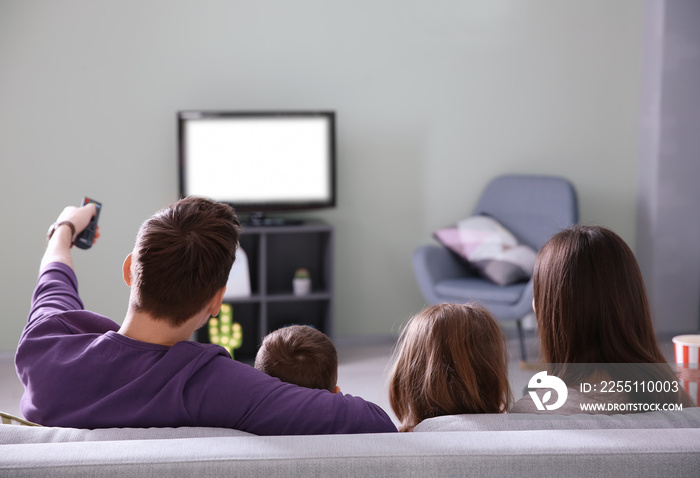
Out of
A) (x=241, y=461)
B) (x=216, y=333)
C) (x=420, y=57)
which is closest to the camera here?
(x=241, y=461)

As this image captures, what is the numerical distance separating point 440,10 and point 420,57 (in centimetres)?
30

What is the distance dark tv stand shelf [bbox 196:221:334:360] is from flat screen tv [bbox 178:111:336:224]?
19cm

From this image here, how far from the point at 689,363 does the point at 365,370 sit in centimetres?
250

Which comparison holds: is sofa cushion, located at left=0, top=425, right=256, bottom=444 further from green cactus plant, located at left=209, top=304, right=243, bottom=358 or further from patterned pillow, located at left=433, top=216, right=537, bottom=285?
patterned pillow, located at left=433, top=216, right=537, bottom=285

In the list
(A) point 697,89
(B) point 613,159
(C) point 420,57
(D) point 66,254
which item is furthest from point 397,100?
(D) point 66,254

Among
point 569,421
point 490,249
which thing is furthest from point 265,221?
point 569,421

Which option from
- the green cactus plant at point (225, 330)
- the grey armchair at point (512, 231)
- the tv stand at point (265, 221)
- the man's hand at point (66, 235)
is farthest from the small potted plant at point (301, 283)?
the man's hand at point (66, 235)

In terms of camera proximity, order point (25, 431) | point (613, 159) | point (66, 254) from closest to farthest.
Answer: point (25, 431) < point (66, 254) < point (613, 159)

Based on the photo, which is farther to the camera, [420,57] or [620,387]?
[420,57]

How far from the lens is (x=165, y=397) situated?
123cm

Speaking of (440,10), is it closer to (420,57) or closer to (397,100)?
(420,57)

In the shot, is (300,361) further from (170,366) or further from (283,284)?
(283,284)

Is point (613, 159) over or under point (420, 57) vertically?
under

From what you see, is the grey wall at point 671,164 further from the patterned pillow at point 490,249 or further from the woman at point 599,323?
the woman at point 599,323
